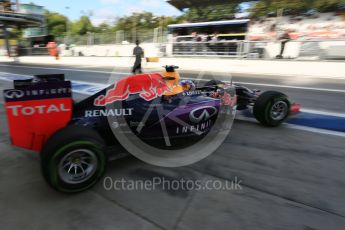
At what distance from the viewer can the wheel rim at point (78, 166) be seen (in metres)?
2.72

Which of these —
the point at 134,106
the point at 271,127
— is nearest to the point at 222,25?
the point at 271,127

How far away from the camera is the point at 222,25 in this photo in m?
21.0

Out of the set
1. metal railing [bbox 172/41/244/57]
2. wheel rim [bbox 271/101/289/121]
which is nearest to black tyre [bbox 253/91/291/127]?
wheel rim [bbox 271/101/289/121]

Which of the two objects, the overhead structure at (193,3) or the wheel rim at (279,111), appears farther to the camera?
the overhead structure at (193,3)

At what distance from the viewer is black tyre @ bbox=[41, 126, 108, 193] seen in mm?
2590

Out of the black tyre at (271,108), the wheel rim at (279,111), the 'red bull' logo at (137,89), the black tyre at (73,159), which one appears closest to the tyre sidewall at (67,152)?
the black tyre at (73,159)

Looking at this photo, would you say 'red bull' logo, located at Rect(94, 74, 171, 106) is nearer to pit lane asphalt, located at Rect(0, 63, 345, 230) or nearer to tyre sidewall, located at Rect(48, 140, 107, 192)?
tyre sidewall, located at Rect(48, 140, 107, 192)

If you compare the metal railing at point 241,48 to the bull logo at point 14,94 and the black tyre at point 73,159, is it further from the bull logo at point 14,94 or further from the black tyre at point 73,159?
the bull logo at point 14,94

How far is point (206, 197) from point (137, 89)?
159 cm

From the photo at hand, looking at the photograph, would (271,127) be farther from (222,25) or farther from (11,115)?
(222,25)

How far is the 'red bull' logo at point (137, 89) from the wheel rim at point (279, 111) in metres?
1.98

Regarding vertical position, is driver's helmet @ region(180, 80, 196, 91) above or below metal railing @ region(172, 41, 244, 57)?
below

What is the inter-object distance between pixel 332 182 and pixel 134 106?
7.88 ft

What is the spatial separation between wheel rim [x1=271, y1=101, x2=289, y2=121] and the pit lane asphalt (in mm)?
942
